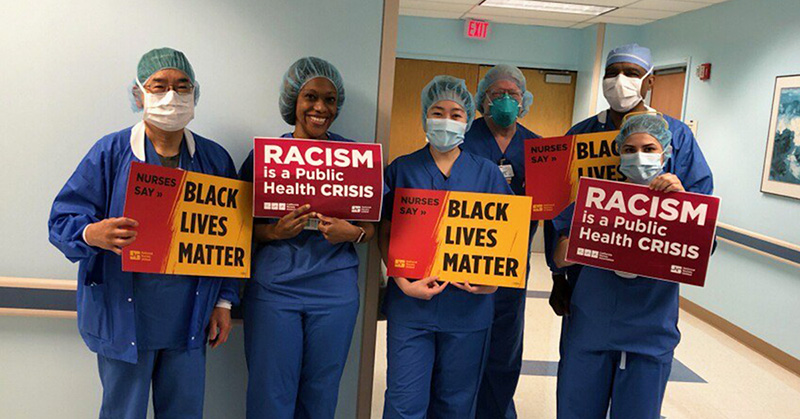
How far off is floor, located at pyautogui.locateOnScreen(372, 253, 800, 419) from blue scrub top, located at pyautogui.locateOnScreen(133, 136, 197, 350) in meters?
1.49

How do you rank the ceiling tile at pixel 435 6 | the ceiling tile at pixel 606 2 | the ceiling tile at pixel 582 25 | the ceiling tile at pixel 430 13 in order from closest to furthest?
the ceiling tile at pixel 606 2 → the ceiling tile at pixel 435 6 → the ceiling tile at pixel 430 13 → the ceiling tile at pixel 582 25

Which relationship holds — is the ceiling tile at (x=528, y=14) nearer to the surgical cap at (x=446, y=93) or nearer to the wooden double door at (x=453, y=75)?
the wooden double door at (x=453, y=75)

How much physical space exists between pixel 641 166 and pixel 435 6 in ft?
15.3

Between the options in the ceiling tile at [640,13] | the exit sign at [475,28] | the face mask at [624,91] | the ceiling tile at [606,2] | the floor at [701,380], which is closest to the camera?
the face mask at [624,91]

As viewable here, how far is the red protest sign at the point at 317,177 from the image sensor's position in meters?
1.86

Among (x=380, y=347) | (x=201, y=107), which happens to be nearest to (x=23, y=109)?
(x=201, y=107)

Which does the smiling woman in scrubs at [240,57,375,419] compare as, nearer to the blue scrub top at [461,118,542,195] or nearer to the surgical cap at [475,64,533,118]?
the blue scrub top at [461,118,542,195]

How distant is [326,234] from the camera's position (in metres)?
1.90

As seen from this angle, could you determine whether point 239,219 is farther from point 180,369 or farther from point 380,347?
point 380,347

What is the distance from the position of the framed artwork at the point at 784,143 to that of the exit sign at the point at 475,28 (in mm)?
3310

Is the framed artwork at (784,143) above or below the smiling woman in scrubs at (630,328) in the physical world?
above

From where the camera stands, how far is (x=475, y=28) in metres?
6.91

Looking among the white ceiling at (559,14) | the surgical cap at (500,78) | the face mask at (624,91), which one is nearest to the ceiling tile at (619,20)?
the white ceiling at (559,14)

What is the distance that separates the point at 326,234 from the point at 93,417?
120cm
